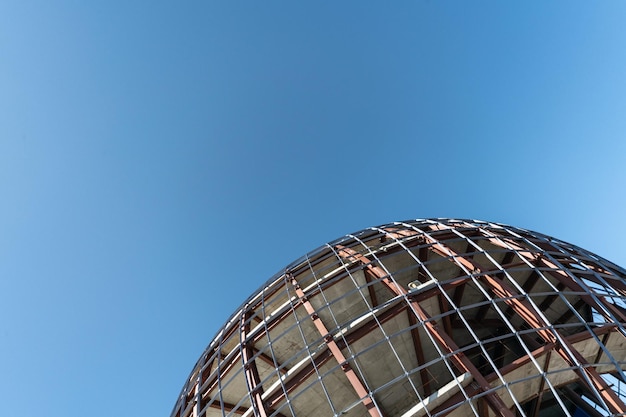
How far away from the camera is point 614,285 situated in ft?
35.2

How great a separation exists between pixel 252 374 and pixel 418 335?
199 inches

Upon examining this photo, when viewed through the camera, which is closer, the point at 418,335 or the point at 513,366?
the point at 513,366

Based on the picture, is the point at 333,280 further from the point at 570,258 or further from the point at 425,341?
the point at 570,258

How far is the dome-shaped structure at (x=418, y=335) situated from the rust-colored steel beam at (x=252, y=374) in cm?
3

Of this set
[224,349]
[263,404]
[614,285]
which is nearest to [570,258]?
[614,285]

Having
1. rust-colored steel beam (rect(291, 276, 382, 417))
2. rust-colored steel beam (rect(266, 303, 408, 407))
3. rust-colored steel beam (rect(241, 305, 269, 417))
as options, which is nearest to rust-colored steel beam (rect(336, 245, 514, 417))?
rust-colored steel beam (rect(266, 303, 408, 407))

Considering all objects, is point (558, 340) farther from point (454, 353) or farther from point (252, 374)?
point (252, 374)

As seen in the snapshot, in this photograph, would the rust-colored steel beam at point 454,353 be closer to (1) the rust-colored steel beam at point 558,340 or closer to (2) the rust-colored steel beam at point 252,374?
(1) the rust-colored steel beam at point 558,340

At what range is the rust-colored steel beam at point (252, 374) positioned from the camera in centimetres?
815

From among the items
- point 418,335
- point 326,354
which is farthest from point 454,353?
point 418,335

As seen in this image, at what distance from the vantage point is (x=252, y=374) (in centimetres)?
943

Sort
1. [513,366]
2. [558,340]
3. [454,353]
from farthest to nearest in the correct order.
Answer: [513,366] < [558,340] < [454,353]

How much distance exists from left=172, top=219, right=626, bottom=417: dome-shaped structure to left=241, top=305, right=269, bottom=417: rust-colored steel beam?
0.11 feet

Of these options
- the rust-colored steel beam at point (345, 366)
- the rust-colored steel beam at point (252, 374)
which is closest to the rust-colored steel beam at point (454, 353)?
the rust-colored steel beam at point (345, 366)
